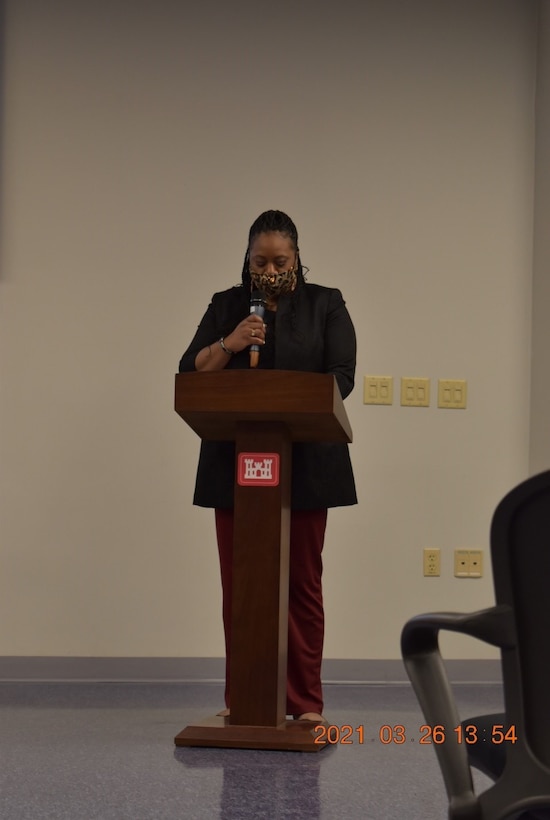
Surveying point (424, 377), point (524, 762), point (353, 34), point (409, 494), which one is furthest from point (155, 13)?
point (524, 762)

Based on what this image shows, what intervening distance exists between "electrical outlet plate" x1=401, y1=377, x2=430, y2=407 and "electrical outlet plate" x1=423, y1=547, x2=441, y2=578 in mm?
615

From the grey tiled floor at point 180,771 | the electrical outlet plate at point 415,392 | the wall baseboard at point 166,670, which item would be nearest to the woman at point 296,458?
the grey tiled floor at point 180,771

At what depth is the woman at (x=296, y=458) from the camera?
10.0 feet

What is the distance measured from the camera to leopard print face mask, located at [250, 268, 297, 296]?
9.98ft

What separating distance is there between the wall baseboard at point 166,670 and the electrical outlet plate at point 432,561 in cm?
37

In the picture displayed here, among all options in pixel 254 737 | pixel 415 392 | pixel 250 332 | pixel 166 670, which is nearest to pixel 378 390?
pixel 415 392

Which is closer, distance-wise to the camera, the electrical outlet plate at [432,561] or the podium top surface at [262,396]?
the podium top surface at [262,396]

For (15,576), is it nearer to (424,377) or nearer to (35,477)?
(35,477)

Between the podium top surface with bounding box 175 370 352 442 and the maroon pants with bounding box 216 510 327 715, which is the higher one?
the podium top surface with bounding box 175 370 352 442

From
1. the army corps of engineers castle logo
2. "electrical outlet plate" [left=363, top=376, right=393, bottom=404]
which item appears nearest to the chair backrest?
the army corps of engineers castle logo

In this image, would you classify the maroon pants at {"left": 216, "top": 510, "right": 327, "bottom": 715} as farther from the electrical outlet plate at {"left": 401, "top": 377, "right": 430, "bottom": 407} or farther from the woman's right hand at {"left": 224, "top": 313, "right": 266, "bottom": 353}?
the electrical outlet plate at {"left": 401, "top": 377, "right": 430, "bottom": 407}

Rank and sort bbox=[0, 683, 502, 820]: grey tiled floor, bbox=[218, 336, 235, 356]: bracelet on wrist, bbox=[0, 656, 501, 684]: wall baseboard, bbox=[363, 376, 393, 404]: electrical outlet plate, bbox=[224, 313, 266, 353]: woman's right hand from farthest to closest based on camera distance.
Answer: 1. bbox=[363, 376, 393, 404]: electrical outlet plate
2. bbox=[0, 656, 501, 684]: wall baseboard
3. bbox=[218, 336, 235, 356]: bracelet on wrist
4. bbox=[224, 313, 266, 353]: woman's right hand
5. bbox=[0, 683, 502, 820]: grey tiled floor

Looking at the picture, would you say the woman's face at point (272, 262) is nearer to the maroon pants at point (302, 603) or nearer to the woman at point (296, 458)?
the woman at point (296, 458)

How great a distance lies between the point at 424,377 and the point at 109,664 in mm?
1773
